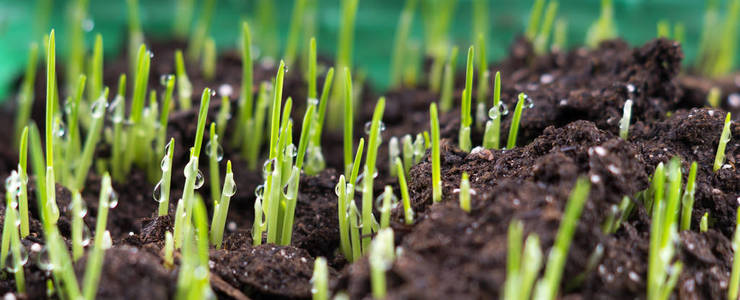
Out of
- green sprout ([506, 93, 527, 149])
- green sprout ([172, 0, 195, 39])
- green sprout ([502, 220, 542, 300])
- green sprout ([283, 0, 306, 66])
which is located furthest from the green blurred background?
green sprout ([502, 220, 542, 300])

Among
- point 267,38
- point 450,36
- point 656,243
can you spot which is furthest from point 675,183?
point 450,36

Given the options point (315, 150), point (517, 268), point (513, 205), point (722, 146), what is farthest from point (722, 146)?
point (315, 150)

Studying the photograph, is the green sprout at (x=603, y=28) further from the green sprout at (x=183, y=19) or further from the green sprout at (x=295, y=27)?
the green sprout at (x=183, y=19)

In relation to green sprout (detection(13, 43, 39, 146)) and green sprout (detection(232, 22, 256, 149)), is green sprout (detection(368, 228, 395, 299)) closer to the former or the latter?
green sprout (detection(232, 22, 256, 149))

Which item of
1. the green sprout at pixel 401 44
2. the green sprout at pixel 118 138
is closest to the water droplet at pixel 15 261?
the green sprout at pixel 118 138

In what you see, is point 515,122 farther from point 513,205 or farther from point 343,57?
point 343,57

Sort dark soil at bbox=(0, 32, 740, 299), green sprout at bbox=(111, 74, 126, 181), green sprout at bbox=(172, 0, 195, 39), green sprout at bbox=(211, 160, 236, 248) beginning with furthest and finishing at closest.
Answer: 1. green sprout at bbox=(172, 0, 195, 39)
2. green sprout at bbox=(111, 74, 126, 181)
3. green sprout at bbox=(211, 160, 236, 248)
4. dark soil at bbox=(0, 32, 740, 299)
